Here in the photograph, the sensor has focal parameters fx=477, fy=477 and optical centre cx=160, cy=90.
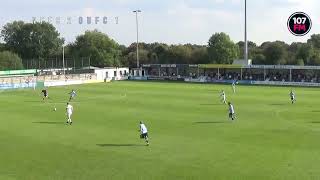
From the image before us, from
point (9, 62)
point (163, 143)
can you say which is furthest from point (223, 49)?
→ point (163, 143)

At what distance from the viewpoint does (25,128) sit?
33.8 metres

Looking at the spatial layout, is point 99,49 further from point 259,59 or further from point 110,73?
Answer: point 259,59

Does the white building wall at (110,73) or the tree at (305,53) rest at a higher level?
the tree at (305,53)

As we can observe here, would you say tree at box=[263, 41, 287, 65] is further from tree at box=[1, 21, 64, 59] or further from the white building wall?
tree at box=[1, 21, 64, 59]

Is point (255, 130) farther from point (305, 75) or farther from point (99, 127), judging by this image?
point (305, 75)

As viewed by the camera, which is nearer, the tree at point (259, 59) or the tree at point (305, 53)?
the tree at point (305, 53)

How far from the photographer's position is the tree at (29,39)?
421 feet

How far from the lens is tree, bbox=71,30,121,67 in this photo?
119 m

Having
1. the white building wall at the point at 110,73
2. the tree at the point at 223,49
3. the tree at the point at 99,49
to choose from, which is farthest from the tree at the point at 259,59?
the tree at the point at 99,49

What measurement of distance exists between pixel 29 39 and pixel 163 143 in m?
109

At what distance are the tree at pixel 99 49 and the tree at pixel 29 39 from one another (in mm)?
9569

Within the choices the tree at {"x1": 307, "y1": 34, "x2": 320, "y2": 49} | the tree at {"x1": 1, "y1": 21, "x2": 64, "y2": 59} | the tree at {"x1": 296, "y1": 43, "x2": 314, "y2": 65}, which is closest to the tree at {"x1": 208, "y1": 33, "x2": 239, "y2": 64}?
the tree at {"x1": 296, "y1": 43, "x2": 314, "y2": 65}

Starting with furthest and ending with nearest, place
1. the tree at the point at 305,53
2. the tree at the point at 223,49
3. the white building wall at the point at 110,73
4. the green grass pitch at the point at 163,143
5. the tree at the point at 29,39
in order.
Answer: the tree at the point at 29,39, the tree at the point at 223,49, the tree at the point at 305,53, the white building wall at the point at 110,73, the green grass pitch at the point at 163,143

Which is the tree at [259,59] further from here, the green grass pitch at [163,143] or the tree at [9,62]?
the green grass pitch at [163,143]
